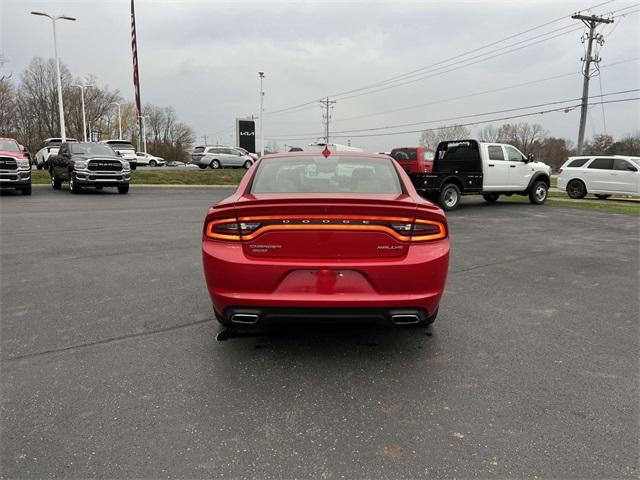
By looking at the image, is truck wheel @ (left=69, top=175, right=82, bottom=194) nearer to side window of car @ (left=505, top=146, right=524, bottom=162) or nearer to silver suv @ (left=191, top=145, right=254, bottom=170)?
side window of car @ (left=505, top=146, right=524, bottom=162)

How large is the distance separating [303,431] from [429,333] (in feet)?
5.77

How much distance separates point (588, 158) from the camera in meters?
19.0

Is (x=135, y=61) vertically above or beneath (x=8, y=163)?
above

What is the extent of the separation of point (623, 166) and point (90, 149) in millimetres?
21124

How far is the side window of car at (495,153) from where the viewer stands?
1460 cm

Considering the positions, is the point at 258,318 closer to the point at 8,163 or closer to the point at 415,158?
the point at 8,163

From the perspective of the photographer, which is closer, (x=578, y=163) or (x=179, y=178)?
(x=578, y=163)

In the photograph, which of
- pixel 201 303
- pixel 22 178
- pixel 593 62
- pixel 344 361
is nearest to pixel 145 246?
pixel 201 303

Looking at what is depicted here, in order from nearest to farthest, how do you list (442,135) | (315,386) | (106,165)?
(315,386), (106,165), (442,135)

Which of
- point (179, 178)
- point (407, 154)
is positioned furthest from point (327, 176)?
point (179, 178)

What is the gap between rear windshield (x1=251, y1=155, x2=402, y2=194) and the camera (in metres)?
3.74

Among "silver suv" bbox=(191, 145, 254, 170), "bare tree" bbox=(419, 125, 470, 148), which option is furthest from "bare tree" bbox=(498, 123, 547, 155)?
"silver suv" bbox=(191, 145, 254, 170)

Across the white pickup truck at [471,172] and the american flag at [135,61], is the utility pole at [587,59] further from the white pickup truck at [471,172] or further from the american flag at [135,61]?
the american flag at [135,61]

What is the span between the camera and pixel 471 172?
14.4m
